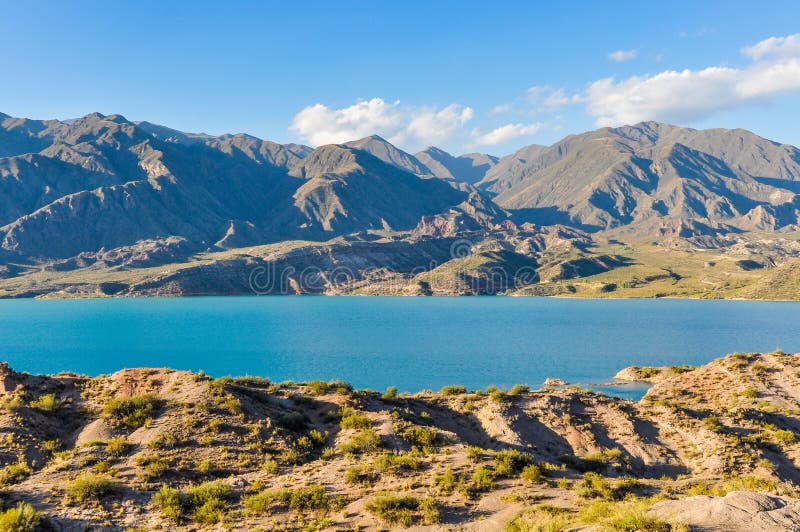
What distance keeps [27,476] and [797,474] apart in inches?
2205

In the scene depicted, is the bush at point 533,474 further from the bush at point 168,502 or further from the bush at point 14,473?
the bush at point 14,473

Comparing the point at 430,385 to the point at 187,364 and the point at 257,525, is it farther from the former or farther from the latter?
the point at 257,525

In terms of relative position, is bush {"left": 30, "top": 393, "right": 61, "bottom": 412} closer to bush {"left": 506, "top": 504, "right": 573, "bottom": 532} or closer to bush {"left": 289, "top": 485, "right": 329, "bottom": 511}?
bush {"left": 289, "top": 485, "right": 329, "bottom": 511}

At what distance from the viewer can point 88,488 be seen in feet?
88.8

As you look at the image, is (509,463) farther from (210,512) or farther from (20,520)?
(20,520)

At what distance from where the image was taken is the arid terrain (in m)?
25.0

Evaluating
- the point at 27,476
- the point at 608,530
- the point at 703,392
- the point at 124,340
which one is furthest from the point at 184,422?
the point at 124,340

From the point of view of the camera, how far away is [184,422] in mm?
37344

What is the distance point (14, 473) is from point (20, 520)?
9.29 metres

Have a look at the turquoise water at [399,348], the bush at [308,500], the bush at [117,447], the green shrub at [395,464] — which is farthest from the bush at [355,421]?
the turquoise water at [399,348]

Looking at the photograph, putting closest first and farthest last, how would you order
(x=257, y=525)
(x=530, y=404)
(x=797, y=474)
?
(x=257, y=525)
(x=797, y=474)
(x=530, y=404)

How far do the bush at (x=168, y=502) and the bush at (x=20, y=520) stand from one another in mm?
5211

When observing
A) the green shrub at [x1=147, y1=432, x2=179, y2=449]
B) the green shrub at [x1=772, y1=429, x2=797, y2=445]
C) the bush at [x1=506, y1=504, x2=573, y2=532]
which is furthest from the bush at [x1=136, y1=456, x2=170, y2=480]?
the green shrub at [x1=772, y1=429, x2=797, y2=445]

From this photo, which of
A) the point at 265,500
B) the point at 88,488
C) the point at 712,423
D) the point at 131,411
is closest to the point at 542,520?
the point at 265,500
